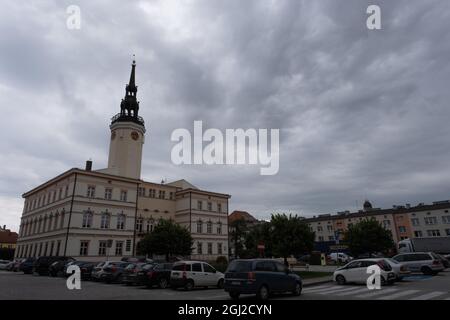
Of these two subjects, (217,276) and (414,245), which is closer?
(217,276)

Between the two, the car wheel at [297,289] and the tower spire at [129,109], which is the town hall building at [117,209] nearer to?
the tower spire at [129,109]

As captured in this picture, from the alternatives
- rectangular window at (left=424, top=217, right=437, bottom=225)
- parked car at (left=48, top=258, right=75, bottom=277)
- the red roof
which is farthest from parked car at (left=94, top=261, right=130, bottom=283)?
the red roof

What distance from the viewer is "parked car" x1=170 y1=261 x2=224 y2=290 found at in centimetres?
1773

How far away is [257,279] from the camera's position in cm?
1346

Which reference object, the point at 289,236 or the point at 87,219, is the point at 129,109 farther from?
the point at 289,236

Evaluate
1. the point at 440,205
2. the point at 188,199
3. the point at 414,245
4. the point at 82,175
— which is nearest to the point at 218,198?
the point at 188,199

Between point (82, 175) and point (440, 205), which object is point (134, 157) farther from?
point (440, 205)

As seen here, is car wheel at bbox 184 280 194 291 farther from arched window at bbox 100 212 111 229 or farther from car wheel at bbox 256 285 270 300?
arched window at bbox 100 212 111 229

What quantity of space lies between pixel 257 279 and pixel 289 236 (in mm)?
14647

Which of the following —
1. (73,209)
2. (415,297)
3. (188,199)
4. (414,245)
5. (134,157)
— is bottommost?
(415,297)

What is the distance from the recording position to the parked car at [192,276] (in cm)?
1773

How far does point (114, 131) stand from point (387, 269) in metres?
47.0

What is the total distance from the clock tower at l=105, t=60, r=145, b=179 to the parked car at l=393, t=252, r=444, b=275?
39.9 m

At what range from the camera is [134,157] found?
175ft
